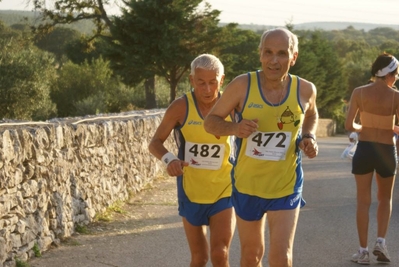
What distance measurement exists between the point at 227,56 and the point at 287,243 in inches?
1638

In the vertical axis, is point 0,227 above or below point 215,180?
below

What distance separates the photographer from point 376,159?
861cm

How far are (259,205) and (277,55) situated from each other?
3.32ft

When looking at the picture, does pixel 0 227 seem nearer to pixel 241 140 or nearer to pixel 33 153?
pixel 33 153

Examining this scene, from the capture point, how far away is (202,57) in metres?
6.82

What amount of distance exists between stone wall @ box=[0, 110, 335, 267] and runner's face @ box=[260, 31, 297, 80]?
284cm

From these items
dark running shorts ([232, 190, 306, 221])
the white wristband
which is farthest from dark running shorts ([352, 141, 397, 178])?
dark running shorts ([232, 190, 306, 221])

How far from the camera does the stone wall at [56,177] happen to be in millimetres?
7953

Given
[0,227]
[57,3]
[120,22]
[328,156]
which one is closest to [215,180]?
[0,227]


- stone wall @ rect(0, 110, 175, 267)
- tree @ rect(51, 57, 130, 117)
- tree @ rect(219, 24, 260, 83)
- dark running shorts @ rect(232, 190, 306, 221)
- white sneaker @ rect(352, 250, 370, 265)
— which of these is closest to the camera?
dark running shorts @ rect(232, 190, 306, 221)

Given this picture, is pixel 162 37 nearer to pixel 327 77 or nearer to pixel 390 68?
pixel 390 68

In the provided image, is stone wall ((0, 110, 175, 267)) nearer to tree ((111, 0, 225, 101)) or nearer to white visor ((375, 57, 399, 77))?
white visor ((375, 57, 399, 77))

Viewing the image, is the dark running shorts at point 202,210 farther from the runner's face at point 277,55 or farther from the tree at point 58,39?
the tree at point 58,39

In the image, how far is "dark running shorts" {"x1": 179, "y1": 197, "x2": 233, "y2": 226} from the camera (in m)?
6.70
